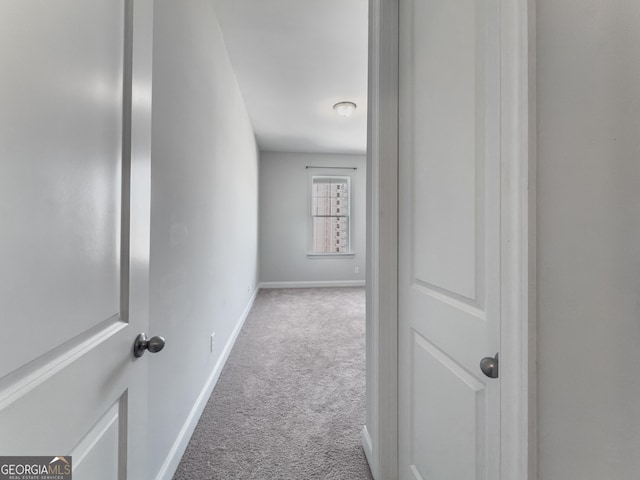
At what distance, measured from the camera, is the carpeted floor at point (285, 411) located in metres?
1.41

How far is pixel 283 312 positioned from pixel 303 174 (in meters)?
2.95

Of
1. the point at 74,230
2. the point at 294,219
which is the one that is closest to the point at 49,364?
the point at 74,230

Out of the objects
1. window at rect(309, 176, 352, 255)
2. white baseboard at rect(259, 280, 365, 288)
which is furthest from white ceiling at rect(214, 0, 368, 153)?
white baseboard at rect(259, 280, 365, 288)

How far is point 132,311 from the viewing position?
29.0 inches

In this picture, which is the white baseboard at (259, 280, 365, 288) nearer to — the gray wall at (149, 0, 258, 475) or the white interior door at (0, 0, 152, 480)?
the gray wall at (149, 0, 258, 475)

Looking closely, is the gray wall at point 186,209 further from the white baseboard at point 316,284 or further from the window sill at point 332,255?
the window sill at point 332,255

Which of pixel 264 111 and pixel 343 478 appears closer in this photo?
pixel 343 478

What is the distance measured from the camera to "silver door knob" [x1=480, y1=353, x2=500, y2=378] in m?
0.67

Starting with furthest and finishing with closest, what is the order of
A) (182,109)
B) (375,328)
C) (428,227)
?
(182,109)
(375,328)
(428,227)
